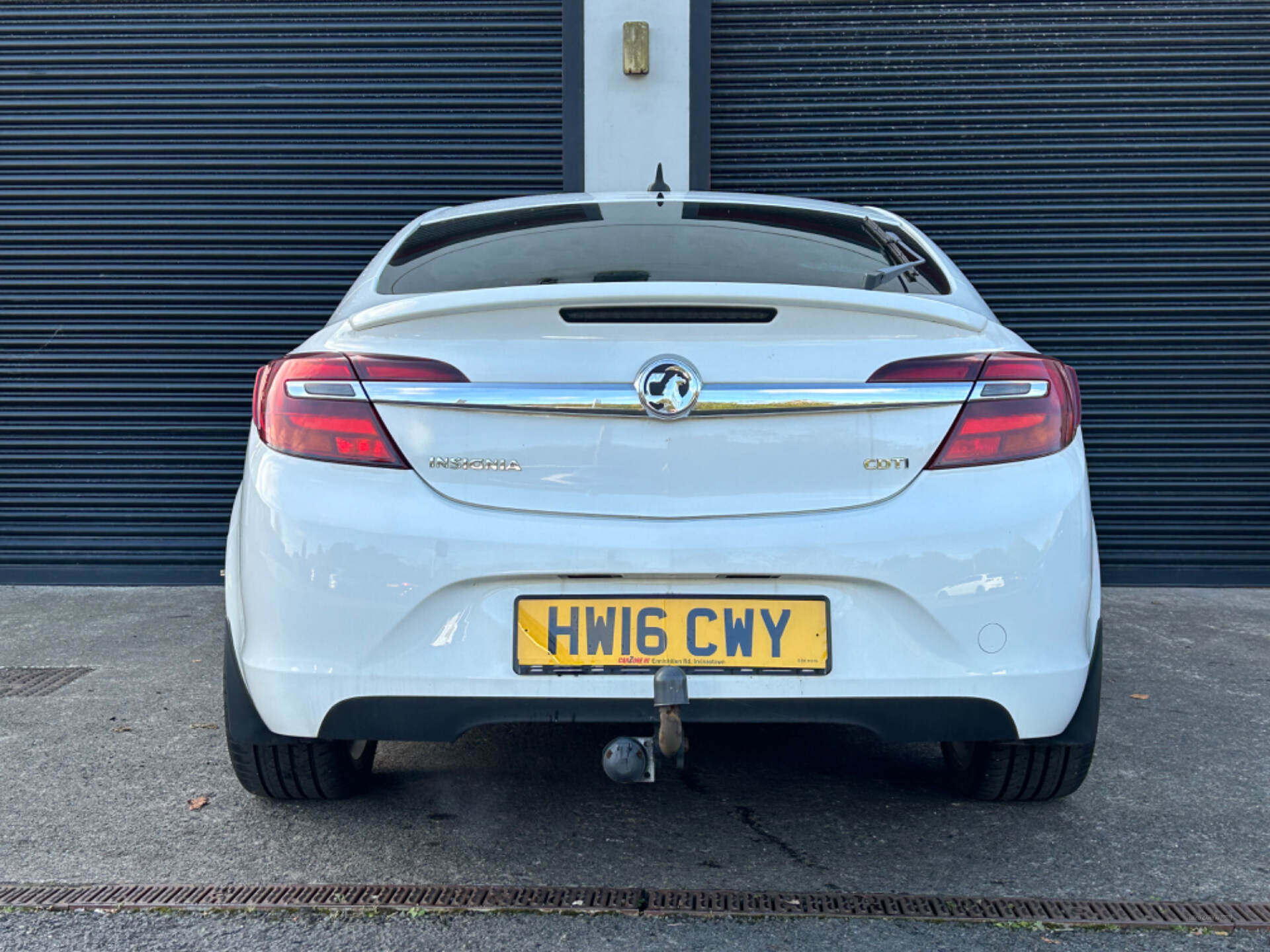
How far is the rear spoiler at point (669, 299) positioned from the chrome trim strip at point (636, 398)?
0.54 ft

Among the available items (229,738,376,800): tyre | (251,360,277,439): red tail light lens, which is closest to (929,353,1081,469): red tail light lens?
(251,360,277,439): red tail light lens

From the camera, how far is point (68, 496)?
6.40 meters

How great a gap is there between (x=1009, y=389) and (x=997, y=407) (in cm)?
4

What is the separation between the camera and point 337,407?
239cm

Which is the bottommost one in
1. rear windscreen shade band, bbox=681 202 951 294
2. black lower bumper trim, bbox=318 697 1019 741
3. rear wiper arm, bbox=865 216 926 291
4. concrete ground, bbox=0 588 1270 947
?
concrete ground, bbox=0 588 1270 947

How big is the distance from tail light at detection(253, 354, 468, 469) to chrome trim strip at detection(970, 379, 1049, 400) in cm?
96

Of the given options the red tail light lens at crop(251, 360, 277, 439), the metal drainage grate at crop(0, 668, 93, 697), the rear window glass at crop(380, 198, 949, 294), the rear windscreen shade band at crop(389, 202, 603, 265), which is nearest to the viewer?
the red tail light lens at crop(251, 360, 277, 439)

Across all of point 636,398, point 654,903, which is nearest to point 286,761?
point 654,903

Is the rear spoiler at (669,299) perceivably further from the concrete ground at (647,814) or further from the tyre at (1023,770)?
the concrete ground at (647,814)

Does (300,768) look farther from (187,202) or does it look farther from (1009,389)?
(187,202)

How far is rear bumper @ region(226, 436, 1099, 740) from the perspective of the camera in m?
2.29

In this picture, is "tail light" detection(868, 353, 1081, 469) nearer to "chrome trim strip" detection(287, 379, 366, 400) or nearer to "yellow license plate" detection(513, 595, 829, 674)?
"yellow license plate" detection(513, 595, 829, 674)

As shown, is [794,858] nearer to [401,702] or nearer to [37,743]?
[401,702]

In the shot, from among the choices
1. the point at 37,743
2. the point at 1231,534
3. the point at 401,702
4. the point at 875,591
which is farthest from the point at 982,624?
the point at 1231,534
